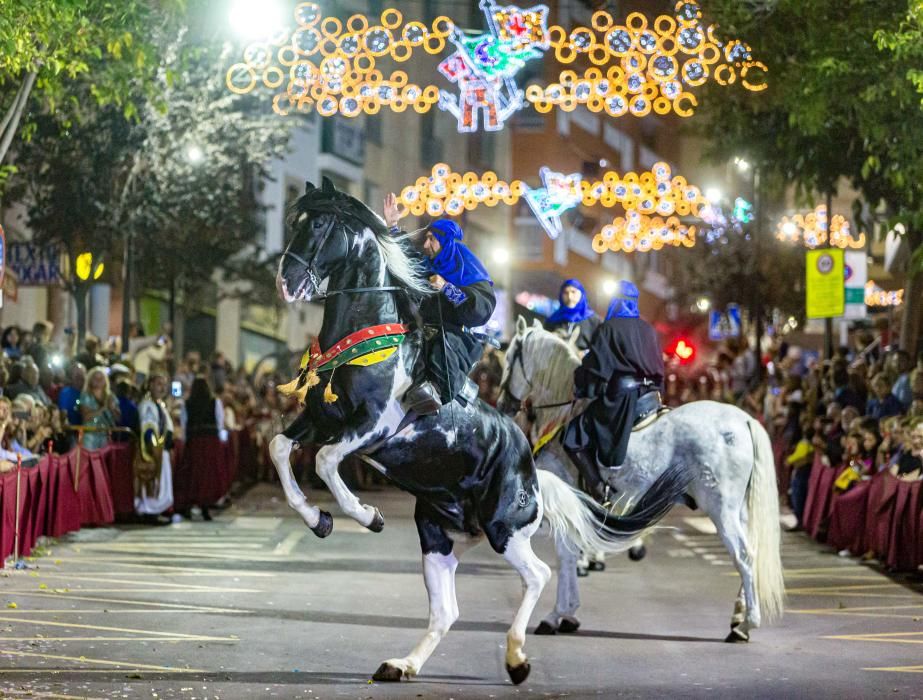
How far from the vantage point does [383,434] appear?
9.44 m

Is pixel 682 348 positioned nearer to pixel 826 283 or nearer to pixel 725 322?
pixel 725 322

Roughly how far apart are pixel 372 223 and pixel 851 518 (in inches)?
392

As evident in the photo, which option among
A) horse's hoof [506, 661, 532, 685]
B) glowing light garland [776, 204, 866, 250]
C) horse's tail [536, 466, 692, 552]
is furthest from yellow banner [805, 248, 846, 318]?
horse's hoof [506, 661, 532, 685]

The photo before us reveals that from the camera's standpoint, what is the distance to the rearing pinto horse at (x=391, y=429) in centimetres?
925

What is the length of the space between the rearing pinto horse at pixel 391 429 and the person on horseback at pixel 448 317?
94 mm

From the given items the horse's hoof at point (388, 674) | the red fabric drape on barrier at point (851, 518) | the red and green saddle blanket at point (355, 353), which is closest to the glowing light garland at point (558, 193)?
the red fabric drape on barrier at point (851, 518)

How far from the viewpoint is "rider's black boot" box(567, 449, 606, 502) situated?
40.8 feet

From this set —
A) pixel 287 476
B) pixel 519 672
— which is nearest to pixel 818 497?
pixel 519 672

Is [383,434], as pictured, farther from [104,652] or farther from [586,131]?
[586,131]

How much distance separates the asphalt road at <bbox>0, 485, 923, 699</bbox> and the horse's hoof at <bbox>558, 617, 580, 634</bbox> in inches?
5.9

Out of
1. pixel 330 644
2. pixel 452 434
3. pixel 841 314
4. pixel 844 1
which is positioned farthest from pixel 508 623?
pixel 841 314

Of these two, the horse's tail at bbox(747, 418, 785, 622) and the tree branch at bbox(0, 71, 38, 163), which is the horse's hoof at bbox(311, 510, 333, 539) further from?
the tree branch at bbox(0, 71, 38, 163)

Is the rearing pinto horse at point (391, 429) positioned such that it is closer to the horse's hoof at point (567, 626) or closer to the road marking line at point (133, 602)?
the horse's hoof at point (567, 626)

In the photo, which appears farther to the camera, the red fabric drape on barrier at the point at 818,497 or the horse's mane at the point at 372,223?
the red fabric drape on barrier at the point at 818,497
